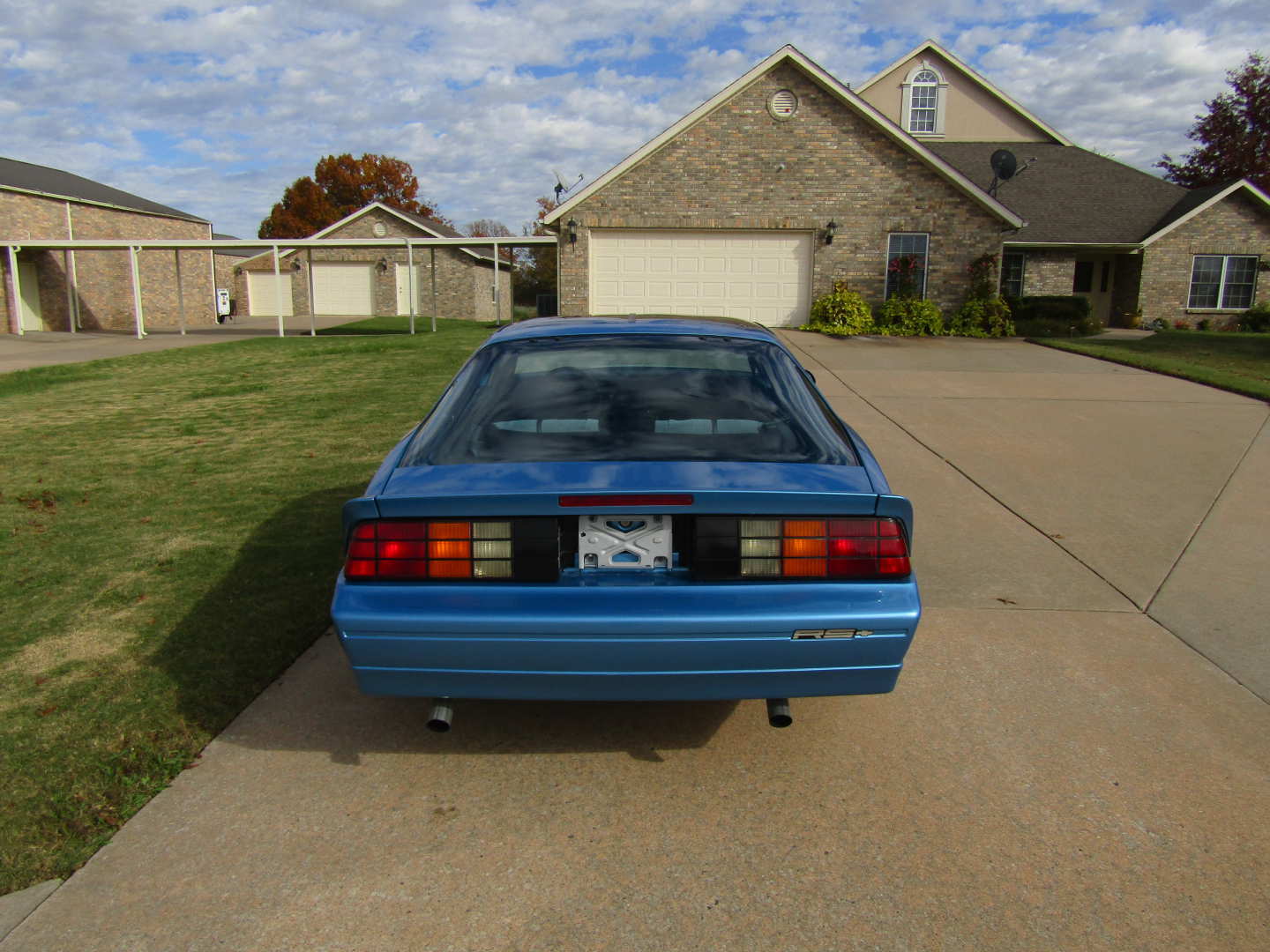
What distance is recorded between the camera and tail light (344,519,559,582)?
2.92 m

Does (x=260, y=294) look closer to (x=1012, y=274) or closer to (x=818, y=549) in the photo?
(x=1012, y=274)

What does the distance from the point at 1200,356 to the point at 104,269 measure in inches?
1291

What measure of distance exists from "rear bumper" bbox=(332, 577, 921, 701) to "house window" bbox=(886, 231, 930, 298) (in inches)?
798

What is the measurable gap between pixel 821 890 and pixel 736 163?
2062 cm

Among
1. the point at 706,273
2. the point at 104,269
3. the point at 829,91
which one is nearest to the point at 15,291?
the point at 104,269

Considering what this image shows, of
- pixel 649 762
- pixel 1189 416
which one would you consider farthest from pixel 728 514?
pixel 1189 416

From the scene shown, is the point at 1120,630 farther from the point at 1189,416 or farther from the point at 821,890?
the point at 1189,416

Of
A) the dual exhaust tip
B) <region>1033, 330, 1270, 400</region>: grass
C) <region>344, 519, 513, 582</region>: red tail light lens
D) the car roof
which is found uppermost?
the car roof

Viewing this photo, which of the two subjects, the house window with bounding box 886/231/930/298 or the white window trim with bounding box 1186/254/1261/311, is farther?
the white window trim with bounding box 1186/254/1261/311

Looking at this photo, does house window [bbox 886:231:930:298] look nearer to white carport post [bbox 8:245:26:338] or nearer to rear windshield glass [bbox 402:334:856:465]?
rear windshield glass [bbox 402:334:856:465]

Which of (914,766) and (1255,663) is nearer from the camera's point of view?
(914,766)

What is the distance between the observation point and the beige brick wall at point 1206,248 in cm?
2650

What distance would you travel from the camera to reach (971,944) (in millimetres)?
2385

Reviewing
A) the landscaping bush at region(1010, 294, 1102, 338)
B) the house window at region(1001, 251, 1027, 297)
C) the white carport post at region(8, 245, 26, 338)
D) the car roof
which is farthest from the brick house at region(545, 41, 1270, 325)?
the white carport post at region(8, 245, 26, 338)
